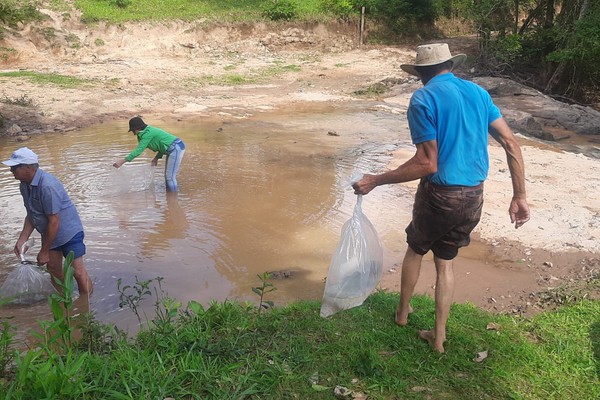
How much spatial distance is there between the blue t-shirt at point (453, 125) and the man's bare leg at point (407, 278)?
59cm

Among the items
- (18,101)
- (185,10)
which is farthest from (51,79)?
(185,10)

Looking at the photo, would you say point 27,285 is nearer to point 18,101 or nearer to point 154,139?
point 154,139

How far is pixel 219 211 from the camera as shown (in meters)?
7.16

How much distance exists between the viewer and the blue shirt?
4.16 m

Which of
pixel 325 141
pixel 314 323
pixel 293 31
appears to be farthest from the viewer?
pixel 293 31

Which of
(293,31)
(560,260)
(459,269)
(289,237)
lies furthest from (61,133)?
(293,31)

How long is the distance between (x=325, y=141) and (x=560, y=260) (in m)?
6.28

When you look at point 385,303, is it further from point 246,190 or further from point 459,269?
point 246,190

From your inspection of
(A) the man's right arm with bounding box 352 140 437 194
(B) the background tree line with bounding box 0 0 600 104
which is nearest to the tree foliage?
(B) the background tree line with bounding box 0 0 600 104

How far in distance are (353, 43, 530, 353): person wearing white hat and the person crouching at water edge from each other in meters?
4.68

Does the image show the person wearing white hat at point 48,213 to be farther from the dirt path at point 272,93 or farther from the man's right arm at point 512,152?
the man's right arm at point 512,152

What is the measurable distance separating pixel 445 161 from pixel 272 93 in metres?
13.6

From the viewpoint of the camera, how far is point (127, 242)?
6195mm

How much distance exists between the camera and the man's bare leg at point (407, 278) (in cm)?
344
